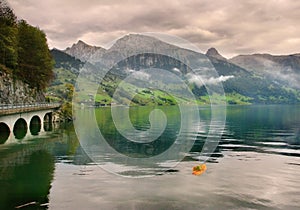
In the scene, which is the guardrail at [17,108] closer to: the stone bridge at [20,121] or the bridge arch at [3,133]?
the stone bridge at [20,121]

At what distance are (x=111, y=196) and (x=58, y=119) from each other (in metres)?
92.0

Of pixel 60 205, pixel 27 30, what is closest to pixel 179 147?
pixel 60 205

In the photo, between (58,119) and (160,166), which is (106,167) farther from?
(58,119)

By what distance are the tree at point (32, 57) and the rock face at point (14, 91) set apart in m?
3.40

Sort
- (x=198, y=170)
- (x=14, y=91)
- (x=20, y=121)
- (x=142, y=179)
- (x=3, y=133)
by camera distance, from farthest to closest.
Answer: (x=20, y=121)
(x=14, y=91)
(x=3, y=133)
(x=198, y=170)
(x=142, y=179)

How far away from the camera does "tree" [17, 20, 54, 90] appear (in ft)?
346

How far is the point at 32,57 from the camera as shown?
109m

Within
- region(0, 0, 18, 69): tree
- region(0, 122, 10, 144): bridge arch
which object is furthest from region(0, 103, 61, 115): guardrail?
region(0, 0, 18, 69): tree

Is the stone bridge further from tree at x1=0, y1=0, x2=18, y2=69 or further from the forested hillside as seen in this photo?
tree at x1=0, y1=0, x2=18, y2=69

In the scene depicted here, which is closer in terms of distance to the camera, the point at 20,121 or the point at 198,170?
the point at 198,170

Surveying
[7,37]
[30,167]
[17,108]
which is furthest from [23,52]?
[30,167]

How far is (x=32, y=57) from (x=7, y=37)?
18953 mm

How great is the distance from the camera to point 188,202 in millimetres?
29984

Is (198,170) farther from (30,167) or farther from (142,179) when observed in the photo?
(30,167)
